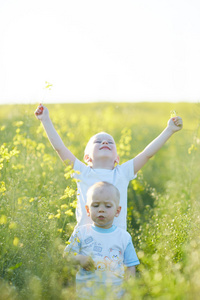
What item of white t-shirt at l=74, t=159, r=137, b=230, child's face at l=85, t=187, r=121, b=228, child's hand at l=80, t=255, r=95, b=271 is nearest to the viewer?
child's hand at l=80, t=255, r=95, b=271

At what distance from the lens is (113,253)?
3.06 meters

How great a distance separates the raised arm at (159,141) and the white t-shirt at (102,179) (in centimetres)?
9

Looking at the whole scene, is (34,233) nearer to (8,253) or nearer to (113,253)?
(8,253)

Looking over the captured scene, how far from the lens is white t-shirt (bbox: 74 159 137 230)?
355 cm

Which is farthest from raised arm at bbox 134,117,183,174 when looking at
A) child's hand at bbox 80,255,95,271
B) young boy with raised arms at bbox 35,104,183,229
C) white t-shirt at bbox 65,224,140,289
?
child's hand at bbox 80,255,95,271

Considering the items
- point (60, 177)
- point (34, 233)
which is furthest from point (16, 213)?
point (60, 177)

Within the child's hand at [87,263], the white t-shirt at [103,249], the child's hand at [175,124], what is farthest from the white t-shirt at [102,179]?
the child's hand at [87,263]

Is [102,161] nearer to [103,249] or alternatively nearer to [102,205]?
[102,205]

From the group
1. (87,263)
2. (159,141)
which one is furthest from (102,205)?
(159,141)

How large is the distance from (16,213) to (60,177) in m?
1.84

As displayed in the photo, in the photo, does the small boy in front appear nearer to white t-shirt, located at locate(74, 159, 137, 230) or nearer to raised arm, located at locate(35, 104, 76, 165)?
white t-shirt, located at locate(74, 159, 137, 230)

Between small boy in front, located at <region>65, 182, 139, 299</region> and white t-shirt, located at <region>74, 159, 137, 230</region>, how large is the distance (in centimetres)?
32

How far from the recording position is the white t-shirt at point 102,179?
3.55 m

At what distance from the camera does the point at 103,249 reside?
3.07 m
